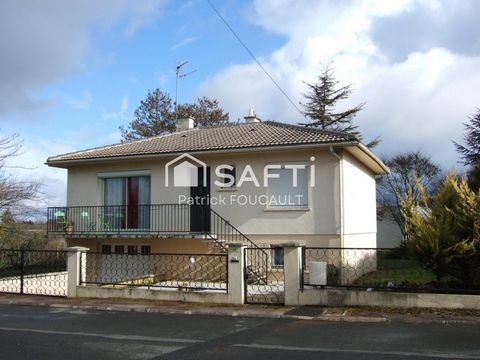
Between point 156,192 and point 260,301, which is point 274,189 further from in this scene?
point 260,301

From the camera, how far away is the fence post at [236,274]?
12.0 m

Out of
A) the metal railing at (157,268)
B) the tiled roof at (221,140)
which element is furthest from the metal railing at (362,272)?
the tiled roof at (221,140)

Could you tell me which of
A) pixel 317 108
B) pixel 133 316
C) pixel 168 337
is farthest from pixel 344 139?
pixel 317 108

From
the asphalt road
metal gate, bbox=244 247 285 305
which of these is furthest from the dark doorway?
the asphalt road

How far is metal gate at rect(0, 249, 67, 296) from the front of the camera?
50.1ft

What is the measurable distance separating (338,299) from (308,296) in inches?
26.6

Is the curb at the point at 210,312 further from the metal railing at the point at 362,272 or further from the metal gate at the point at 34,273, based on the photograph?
the metal gate at the point at 34,273

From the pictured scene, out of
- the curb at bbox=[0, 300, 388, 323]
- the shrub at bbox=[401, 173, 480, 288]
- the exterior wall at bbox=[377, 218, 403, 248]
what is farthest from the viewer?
the exterior wall at bbox=[377, 218, 403, 248]

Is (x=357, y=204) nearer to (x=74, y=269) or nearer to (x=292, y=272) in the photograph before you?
(x=292, y=272)

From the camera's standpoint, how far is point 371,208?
73.5 ft

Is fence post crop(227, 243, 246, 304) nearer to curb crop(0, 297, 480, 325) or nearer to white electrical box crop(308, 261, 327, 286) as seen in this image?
curb crop(0, 297, 480, 325)

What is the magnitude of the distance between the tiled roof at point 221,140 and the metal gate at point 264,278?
3764 mm

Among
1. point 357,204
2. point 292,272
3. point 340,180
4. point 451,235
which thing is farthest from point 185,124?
point 451,235

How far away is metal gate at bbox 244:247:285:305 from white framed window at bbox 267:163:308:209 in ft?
5.55
